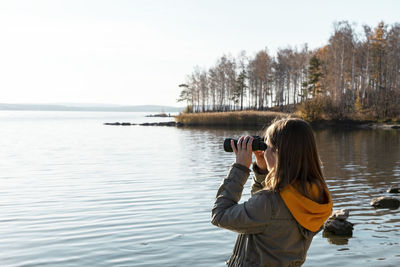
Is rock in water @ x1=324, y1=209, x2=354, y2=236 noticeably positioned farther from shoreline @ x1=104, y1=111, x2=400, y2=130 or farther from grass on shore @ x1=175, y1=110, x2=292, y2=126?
grass on shore @ x1=175, y1=110, x2=292, y2=126

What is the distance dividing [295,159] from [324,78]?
217 ft

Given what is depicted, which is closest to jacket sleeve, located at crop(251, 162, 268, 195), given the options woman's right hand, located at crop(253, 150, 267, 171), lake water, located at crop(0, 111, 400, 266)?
woman's right hand, located at crop(253, 150, 267, 171)

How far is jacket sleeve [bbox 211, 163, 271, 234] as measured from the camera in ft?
7.27

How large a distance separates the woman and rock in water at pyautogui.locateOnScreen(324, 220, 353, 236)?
19.6ft

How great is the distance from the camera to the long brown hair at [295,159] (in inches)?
86.6

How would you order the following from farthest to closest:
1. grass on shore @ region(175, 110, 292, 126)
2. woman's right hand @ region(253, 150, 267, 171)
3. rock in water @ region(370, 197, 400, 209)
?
grass on shore @ region(175, 110, 292, 126), rock in water @ region(370, 197, 400, 209), woman's right hand @ region(253, 150, 267, 171)

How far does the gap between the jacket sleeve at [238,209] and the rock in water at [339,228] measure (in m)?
6.16

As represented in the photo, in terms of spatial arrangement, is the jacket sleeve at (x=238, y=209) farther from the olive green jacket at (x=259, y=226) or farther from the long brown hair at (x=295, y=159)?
the long brown hair at (x=295, y=159)

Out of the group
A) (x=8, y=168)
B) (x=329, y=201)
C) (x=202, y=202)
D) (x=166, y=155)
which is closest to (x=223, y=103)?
(x=166, y=155)

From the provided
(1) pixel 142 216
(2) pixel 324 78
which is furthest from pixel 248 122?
(1) pixel 142 216

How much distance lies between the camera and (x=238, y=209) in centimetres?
225

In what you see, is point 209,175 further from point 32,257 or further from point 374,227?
point 32,257

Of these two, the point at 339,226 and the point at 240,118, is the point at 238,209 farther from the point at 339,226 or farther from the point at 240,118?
the point at 240,118

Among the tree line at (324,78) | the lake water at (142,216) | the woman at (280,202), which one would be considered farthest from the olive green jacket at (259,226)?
the tree line at (324,78)
